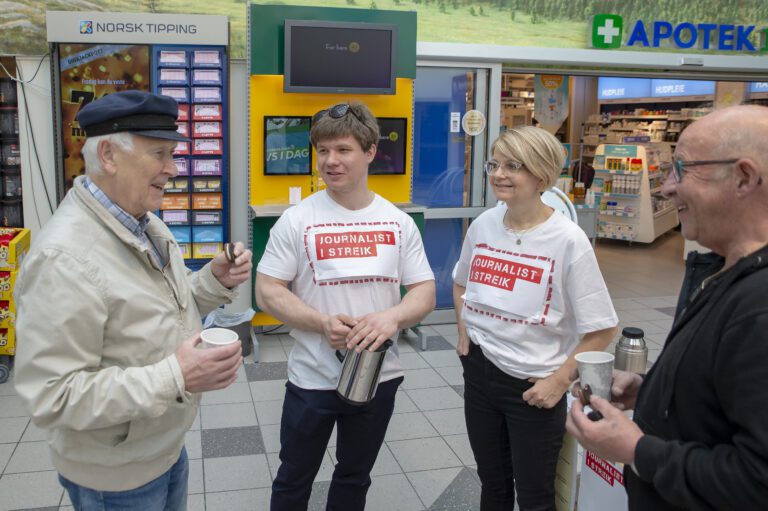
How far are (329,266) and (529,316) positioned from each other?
0.67 meters

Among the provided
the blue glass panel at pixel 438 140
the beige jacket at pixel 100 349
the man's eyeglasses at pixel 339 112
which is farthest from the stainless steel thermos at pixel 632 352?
the blue glass panel at pixel 438 140

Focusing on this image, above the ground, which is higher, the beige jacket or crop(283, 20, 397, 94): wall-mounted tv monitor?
crop(283, 20, 397, 94): wall-mounted tv monitor

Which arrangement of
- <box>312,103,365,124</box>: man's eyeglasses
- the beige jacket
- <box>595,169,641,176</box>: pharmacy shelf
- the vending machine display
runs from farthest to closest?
1. <box>595,169,641,176</box>: pharmacy shelf
2. the vending machine display
3. <box>312,103,365,124</box>: man's eyeglasses
4. the beige jacket

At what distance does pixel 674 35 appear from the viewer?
709cm

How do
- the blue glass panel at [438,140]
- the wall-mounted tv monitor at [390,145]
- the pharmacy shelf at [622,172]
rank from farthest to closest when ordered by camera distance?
1. the pharmacy shelf at [622,172]
2. the blue glass panel at [438,140]
3. the wall-mounted tv monitor at [390,145]

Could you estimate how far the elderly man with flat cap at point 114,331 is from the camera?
1.42 metres

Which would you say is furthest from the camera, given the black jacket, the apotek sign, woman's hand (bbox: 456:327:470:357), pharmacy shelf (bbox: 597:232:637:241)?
pharmacy shelf (bbox: 597:232:637:241)

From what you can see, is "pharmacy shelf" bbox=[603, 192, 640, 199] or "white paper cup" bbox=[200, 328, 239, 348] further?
"pharmacy shelf" bbox=[603, 192, 640, 199]

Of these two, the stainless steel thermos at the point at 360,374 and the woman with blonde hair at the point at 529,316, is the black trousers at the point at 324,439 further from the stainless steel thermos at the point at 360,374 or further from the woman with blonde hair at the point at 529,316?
the woman with blonde hair at the point at 529,316

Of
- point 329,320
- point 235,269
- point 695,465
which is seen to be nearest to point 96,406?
point 235,269

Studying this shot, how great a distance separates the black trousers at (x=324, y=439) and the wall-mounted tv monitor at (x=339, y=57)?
3.35 metres

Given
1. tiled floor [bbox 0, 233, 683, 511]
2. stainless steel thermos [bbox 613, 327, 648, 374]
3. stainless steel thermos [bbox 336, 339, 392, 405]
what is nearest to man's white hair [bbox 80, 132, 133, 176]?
stainless steel thermos [bbox 336, 339, 392, 405]

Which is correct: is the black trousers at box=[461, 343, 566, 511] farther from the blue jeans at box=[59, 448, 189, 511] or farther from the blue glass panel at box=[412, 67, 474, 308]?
the blue glass panel at box=[412, 67, 474, 308]

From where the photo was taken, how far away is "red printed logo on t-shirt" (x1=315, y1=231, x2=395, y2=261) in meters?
2.22
